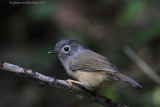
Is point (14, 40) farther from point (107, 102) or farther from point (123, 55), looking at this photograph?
point (107, 102)

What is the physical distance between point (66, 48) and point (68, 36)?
2.28 m

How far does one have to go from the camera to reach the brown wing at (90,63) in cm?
546

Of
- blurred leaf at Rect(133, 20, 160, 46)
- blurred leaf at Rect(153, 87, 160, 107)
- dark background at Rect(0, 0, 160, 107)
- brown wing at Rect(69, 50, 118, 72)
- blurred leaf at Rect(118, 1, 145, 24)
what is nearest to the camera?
brown wing at Rect(69, 50, 118, 72)

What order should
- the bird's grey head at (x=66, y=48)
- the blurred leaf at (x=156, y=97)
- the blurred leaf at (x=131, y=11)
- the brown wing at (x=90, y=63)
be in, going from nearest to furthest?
the brown wing at (x=90, y=63) < the bird's grey head at (x=66, y=48) < the blurred leaf at (x=156, y=97) < the blurred leaf at (x=131, y=11)

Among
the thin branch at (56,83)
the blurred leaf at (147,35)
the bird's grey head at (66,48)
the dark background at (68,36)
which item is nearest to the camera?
the thin branch at (56,83)

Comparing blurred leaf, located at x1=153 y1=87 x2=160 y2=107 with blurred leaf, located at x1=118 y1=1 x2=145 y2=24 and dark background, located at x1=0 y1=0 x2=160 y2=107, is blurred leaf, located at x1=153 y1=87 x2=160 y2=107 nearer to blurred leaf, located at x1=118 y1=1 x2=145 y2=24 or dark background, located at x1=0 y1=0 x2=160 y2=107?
dark background, located at x1=0 y1=0 x2=160 y2=107

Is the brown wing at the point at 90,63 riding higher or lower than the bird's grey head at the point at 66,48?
lower

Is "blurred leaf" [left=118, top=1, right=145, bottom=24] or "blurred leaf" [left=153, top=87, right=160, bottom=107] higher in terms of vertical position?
"blurred leaf" [left=118, top=1, right=145, bottom=24]

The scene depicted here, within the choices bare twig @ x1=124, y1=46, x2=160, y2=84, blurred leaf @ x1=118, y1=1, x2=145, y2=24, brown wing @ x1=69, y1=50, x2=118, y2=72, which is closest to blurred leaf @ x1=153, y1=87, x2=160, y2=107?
bare twig @ x1=124, y1=46, x2=160, y2=84

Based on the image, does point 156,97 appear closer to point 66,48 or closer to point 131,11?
point 66,48

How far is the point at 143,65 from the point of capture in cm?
689

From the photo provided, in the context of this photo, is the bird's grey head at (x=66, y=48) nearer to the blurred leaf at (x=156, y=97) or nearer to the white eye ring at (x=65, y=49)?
the white eye ring at (x=65, y=49)

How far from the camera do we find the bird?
531 cm

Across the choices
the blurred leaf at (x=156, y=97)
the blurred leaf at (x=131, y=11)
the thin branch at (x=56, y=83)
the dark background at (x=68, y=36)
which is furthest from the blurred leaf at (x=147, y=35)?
the thin branch at (x=56, y=83)
